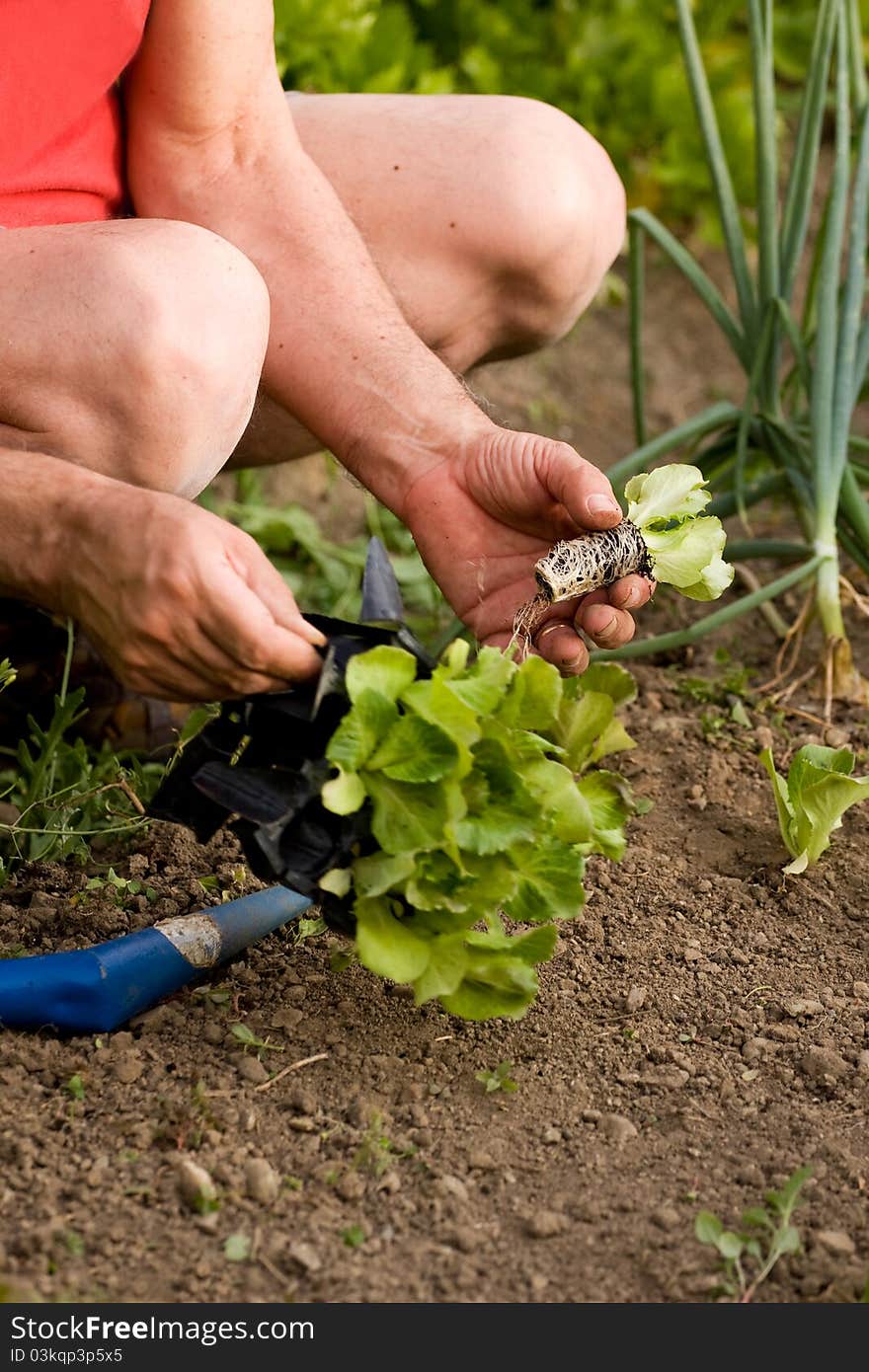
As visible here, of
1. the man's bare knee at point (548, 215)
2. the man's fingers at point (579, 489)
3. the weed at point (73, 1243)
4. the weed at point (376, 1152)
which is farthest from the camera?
the man's bare knee at point (548, 215)

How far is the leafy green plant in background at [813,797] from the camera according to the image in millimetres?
1494

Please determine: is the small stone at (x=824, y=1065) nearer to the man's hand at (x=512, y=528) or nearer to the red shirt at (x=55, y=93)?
the man's hand at (x=512, y=528)

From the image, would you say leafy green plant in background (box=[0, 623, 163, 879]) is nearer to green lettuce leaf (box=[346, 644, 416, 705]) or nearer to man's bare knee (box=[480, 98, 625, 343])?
green lettuce leaf (box=[346, 644, 416, 705])

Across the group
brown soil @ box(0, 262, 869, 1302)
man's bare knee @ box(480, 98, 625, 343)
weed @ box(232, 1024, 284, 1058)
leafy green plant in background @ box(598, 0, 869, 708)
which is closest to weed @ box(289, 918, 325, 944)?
brown soil @ box(0, 262, 869, 1302)

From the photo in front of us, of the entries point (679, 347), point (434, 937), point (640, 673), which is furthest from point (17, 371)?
point (679, 347)

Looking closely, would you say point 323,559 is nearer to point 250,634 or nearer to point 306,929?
point 306,929

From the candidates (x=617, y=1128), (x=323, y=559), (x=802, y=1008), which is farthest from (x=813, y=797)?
(x=323, y=559)

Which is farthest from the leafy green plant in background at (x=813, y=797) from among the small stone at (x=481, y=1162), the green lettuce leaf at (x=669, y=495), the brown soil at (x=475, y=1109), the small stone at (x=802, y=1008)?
the small stone at (x=481, y=1162)

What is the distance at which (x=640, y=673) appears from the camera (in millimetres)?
2002

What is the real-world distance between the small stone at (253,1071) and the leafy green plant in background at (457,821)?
164mm

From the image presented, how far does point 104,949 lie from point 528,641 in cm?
50

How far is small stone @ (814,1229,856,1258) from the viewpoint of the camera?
1.09m

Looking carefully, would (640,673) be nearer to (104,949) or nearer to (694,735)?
(694,735)

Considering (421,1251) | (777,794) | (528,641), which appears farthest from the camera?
(777,794)
